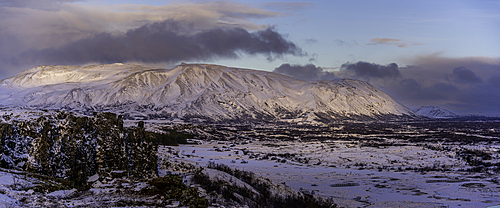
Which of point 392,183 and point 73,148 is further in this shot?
point 392,183

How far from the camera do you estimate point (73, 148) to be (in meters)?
14.6

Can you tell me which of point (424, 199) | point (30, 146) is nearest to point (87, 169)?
point (30, 146)

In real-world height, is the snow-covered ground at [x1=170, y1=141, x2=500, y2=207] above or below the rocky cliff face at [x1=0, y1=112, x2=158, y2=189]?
below

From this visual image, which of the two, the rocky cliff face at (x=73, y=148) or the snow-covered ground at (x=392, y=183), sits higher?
the rocky cliff face at (x=73, y=148)

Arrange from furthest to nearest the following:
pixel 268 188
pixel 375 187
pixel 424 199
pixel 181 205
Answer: pixel 375 187, pixel 424 199, pixel 268 188, pixel 181 205

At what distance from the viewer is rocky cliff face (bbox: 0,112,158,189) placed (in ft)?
44.7

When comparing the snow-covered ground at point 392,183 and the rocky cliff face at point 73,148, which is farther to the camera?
the snow-covered ground at point 392,183

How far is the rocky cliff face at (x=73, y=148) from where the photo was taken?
13.6m

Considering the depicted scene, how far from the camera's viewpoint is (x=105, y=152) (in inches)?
606

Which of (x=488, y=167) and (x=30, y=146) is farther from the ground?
(x=30, y=146)

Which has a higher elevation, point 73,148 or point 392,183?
point 73,148

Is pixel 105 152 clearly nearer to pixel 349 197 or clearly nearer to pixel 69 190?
pixel 69 190

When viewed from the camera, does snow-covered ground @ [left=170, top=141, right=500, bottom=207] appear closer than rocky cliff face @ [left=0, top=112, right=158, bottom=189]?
No

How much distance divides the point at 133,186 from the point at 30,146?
4040 millimetres
